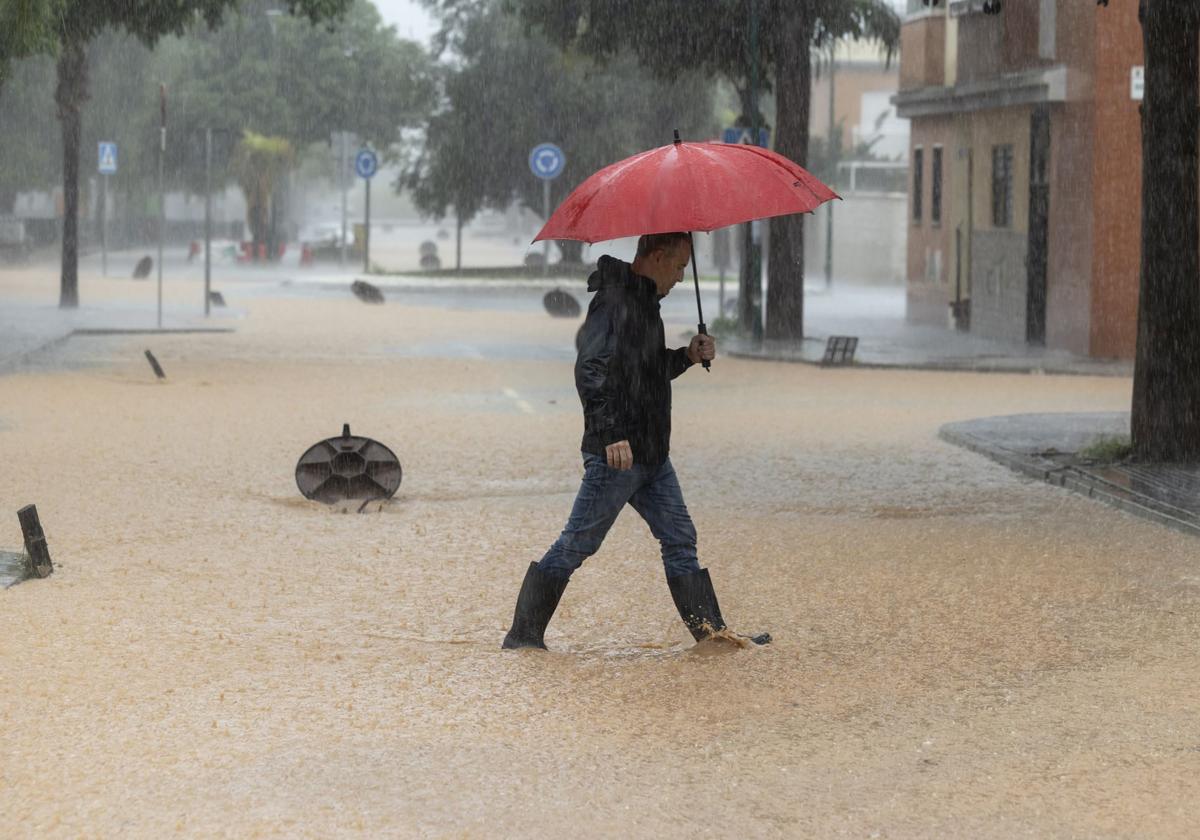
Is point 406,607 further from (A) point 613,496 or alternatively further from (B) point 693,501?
(B) point 693,501

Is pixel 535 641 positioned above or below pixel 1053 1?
below

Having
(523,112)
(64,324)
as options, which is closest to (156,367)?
(64,324)

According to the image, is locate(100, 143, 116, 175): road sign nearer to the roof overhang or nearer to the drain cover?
the roof overhang

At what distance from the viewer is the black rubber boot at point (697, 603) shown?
7.52 m

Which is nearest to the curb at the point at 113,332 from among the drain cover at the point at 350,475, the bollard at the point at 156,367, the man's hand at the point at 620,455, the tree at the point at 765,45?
the bollard at the point at 156,367

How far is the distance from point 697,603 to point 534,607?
58 cm

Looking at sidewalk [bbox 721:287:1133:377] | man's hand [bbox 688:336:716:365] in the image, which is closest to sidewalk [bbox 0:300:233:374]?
sidewalk [bbox 721:287:1133:377]

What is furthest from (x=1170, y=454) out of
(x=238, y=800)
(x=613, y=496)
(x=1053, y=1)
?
(x=1053, y=1)

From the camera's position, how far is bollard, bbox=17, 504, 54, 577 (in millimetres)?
8891

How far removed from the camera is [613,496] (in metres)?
7.29

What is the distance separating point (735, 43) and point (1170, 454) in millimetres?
15743

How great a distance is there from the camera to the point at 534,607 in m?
7.52

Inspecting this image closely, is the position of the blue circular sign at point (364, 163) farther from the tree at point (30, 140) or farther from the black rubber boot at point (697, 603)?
the black rubber boot at point (697, 603)

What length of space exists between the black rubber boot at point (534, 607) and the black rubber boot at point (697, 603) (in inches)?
16.2
